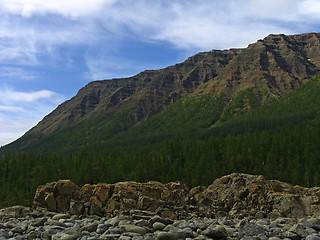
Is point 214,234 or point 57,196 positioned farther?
point 57,196

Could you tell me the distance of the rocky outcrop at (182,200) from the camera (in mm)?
31891

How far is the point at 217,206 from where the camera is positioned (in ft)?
122

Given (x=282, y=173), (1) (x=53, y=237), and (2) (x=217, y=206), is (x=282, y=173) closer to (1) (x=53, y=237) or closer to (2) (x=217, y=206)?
(2) (x=217, y=206)

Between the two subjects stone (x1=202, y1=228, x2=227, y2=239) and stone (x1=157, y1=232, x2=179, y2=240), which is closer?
stone (x1=157, y1=232, x2=179, y2=240)

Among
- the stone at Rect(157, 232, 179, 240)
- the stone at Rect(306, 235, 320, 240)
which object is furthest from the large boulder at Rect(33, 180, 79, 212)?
the stone at Rect(306, 235, 320, 240)

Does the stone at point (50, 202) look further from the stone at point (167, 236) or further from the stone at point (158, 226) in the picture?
the stone at point (167, 236)

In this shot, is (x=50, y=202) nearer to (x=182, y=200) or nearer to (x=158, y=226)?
(x=182, y=200)

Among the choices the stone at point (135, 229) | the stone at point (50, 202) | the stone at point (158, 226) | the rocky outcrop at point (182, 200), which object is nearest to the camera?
the stone at point (135, 229)

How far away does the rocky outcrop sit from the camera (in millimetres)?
31891

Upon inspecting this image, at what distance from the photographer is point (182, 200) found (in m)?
37.5

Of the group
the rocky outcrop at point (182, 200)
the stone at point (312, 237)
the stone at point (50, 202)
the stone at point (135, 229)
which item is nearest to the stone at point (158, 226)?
the stone at point (135, 229)

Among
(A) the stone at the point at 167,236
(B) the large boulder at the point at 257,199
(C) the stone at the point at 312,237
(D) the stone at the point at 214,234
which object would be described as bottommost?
(B) the large boulder at the point at 257,199

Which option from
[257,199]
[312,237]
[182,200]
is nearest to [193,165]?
[182,200]

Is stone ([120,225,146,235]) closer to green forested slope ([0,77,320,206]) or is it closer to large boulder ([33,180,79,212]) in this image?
large boulder ([33,180,79,212])
